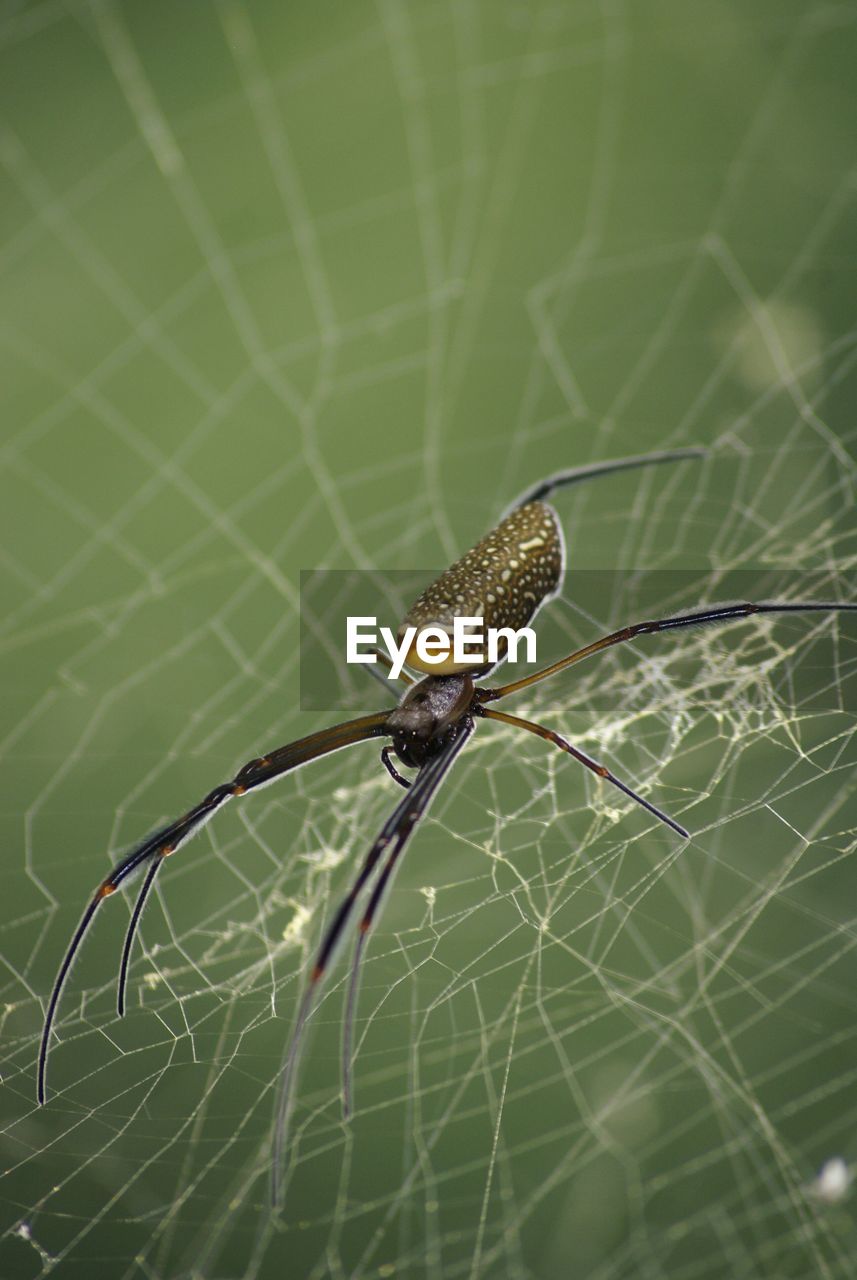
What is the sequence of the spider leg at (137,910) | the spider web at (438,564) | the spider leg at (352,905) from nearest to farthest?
1. the spider leg at (352,905)
2. the spider leg at (137,910)
3. the spider web at (438,564)

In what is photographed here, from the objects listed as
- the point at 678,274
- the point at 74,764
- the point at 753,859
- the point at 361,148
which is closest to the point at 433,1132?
the point at 753,859

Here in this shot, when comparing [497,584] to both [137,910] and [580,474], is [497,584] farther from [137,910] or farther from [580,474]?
Result: [137,910]

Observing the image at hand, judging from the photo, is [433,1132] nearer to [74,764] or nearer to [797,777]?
[797,777]

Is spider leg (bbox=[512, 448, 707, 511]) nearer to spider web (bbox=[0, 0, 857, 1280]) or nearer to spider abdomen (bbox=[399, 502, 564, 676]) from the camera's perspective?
spider abdomen (bbox=[399, 502, 564, 676])

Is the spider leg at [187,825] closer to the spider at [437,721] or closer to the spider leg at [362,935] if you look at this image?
the spider at [437,721]

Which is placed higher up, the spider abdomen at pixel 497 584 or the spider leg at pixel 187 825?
the spider abdomen at pixel 497 584

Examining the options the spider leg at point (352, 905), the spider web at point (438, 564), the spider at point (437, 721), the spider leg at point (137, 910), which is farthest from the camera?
the spider web at point (438, 564)

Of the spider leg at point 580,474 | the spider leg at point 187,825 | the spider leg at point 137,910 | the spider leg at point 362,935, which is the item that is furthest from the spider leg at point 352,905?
the spider leg at point 580,474

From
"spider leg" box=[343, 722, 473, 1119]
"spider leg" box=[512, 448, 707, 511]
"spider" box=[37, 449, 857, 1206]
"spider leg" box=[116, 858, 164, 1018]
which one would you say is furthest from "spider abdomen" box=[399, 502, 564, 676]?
"spider leg" box=[116, 858, 164, 1018]
